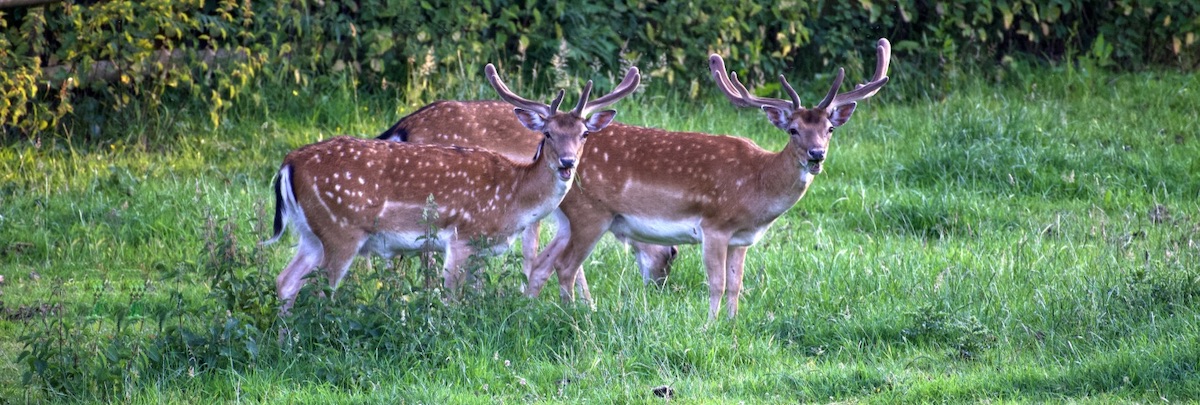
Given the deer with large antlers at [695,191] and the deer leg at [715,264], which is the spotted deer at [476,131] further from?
the deer leg at [715,264]

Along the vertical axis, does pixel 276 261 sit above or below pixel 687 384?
below

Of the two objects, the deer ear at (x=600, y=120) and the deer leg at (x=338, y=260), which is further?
the deer ear at (x=600, y=120)

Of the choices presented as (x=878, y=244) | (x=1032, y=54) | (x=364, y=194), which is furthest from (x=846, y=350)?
(x=1032, y=54)

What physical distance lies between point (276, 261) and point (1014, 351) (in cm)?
408

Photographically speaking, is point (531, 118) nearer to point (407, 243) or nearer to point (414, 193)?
point (414, 193)

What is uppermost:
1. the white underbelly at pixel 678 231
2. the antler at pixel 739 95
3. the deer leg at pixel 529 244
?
the antler at pixel 739 95

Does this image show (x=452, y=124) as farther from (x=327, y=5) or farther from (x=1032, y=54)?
(x=1032, y=54)

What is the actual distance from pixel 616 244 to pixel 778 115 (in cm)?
185

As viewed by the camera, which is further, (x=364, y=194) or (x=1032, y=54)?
(x=1032, y=54)

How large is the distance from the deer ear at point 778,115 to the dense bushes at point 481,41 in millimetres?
3444

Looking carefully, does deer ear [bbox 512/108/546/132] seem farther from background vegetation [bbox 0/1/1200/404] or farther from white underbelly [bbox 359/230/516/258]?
background vegetation [bbox 0/1/1200/404]

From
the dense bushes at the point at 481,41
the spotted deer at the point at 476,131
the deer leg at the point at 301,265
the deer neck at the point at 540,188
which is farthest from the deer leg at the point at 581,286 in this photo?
the dense bushes at the point at 481,41

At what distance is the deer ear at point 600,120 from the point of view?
7000 millimetres

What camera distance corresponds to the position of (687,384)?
5.71 meters
